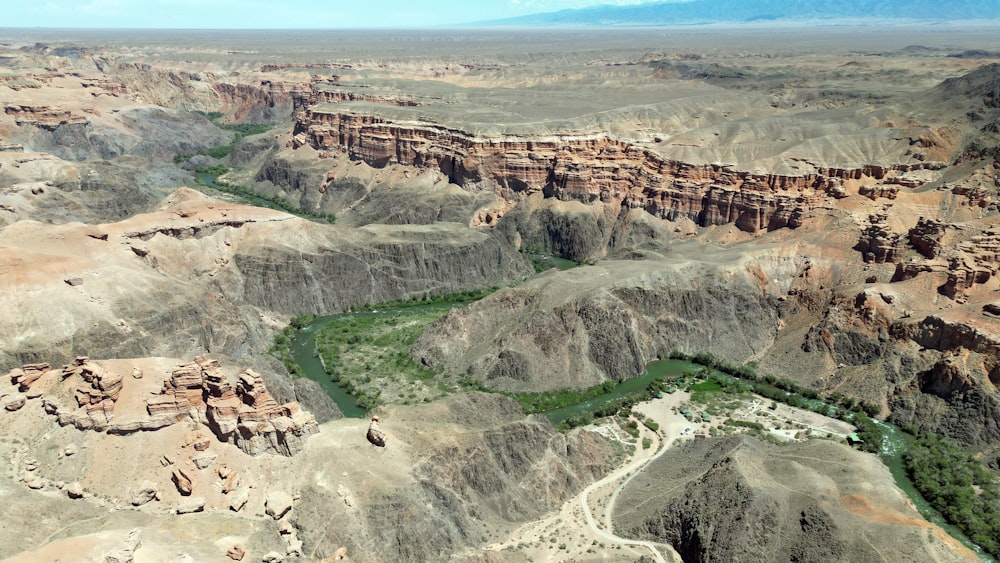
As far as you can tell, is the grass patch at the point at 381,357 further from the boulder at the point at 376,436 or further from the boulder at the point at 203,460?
the boulder at the point at 203,460

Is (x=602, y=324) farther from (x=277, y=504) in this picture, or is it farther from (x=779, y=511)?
(x=277, y=504)

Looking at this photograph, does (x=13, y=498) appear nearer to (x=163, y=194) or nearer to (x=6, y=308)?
(x=6, y=308)

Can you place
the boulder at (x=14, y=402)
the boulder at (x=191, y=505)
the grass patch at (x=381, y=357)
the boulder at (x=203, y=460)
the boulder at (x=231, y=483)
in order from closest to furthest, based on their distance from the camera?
1. the boulder at (x=191, y=505)
2. the boulder at (x=231, y=483)
3. the boulder at (x=203, y=460)
4. the boulder at (x=14, y=402)
5. the grass patch at (x=381, y=357)

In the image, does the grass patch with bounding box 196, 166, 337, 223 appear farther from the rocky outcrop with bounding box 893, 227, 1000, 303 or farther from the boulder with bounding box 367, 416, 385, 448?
the rocky outcrop with bounding box 893, 227, 1000, 303

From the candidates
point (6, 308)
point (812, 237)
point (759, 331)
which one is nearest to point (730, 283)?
point (759, 331)

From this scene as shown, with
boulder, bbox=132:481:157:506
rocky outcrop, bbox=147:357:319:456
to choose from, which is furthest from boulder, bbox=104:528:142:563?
rocky outcrop, bbox=147:357:319:456

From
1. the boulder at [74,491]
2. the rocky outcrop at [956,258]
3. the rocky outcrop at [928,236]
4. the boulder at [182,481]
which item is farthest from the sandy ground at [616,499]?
the rocky outcrop at [928,236]
